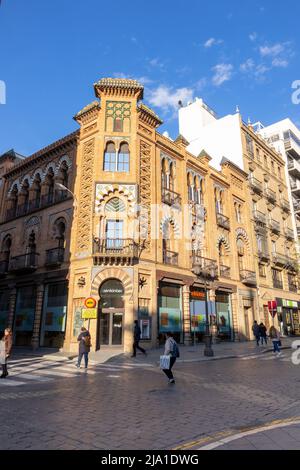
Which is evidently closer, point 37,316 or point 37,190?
point 37,316

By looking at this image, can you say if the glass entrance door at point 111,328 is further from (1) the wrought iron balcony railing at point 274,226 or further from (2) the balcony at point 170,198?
(1) the wrought iron balcony railing at point 274,226

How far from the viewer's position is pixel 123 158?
72.3 ft

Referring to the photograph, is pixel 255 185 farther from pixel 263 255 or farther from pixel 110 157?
pixel 110 157

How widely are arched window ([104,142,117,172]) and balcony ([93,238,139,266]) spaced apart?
16.6 ft

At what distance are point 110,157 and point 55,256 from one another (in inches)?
301

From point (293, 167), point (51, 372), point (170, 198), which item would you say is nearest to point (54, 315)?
point (51, 372)

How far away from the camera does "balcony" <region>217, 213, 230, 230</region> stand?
92.5 feet

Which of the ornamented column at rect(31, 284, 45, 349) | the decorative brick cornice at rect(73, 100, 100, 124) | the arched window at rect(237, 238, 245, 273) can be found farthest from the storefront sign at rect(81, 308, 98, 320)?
the arched window at rect(237, 238, 245, 273)

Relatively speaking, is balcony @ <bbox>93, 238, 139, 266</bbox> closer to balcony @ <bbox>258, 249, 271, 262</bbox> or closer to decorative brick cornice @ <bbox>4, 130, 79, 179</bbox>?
decorative brick cornice @ <bbox>4, 130, 79, 179</bbox>

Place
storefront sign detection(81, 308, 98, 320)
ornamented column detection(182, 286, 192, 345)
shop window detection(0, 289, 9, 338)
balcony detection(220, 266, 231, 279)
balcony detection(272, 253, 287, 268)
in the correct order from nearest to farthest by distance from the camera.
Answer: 1. storefront sign detection(81, 308, 98, 320)
2. ornamented column detection(182, 286, 192, 345)
3. shop window detection(0, 289, 9, 338)
4. balcony detection(220, 266, 231, 279)
5. balcony detection(272, 253, 287, 268)

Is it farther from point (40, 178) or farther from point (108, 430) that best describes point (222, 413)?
point (40, 178)

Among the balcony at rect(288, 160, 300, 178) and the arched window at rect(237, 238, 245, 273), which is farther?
the balcony at rect(288, 160, 300, 178)

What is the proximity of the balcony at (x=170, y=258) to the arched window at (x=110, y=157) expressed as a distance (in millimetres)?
6595

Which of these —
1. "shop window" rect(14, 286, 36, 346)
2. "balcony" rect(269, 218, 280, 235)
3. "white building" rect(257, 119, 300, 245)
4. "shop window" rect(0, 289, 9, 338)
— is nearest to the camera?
"shop window" rect(14, 286, 36, 346)
